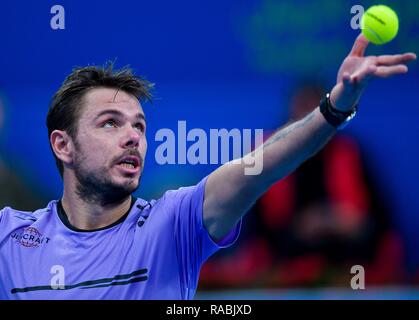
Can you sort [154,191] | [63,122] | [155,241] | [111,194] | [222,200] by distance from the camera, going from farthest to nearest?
1. [154,191]
2. [63,122]
3. [111,194]
4. [155,241]
5. [222,200]

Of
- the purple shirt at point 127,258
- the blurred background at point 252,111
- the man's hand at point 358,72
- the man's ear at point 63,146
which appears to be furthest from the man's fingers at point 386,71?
the blurred background at point 252,111

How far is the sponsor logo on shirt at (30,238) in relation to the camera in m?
3.54

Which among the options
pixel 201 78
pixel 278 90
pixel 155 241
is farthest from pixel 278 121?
pixel 155 241

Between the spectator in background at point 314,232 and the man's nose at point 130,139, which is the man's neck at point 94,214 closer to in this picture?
the man's nose at point 130,139

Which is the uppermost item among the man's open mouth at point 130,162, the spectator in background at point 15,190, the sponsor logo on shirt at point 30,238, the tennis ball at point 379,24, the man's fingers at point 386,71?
the spectator in background at point 15,190

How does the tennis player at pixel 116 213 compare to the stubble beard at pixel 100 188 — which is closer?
the tennis player at pixel 116 213

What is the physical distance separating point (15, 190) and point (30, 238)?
8.19 feet

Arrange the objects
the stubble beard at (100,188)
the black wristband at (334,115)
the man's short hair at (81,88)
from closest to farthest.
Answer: the black wristband at (334,115) < the stubble beard at (100,188) < the man's short hair at (81,88)

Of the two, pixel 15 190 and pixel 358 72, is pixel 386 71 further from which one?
pixel 15 190

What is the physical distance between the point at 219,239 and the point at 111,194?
0.58 meters

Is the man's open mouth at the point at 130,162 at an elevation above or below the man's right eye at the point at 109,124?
below

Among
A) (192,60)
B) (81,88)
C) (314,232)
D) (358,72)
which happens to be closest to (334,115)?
(358,72)
